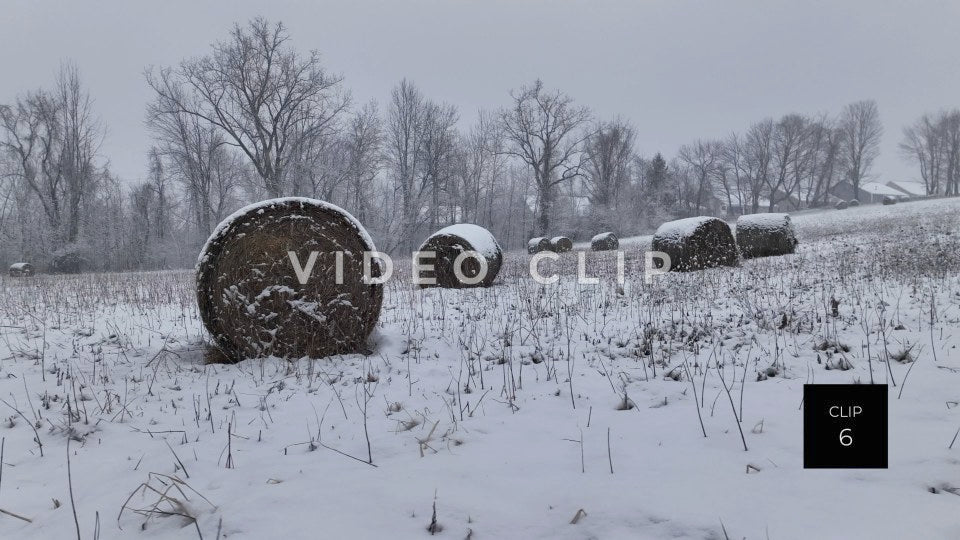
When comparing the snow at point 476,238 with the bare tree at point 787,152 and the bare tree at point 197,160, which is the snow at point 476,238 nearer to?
the bare tree at point 197,160

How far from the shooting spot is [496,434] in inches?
109

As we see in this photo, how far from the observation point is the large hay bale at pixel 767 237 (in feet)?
43.3

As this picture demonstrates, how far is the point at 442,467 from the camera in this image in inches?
93.8

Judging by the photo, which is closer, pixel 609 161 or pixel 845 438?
pixel 845 438

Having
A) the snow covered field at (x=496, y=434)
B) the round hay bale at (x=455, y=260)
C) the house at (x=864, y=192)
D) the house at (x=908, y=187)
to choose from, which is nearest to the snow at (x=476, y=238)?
the round hay bale at (x=455, y=260)

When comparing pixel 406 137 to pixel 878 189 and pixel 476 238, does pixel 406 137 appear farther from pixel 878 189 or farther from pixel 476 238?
pixel 878 189

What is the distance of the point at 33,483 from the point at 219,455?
2.87 feet

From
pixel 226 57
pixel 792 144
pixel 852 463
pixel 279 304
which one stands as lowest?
pixel 852 463

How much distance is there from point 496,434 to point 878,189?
97601 millimetres

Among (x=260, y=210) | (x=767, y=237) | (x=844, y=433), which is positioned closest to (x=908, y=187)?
(x=767, y=237)

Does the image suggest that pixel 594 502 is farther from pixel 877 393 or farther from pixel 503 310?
pixel 503 310

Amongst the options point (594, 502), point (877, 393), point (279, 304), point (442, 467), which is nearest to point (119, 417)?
point (279, 304)

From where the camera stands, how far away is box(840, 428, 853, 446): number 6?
2.23m

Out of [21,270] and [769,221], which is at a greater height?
[769,221]
